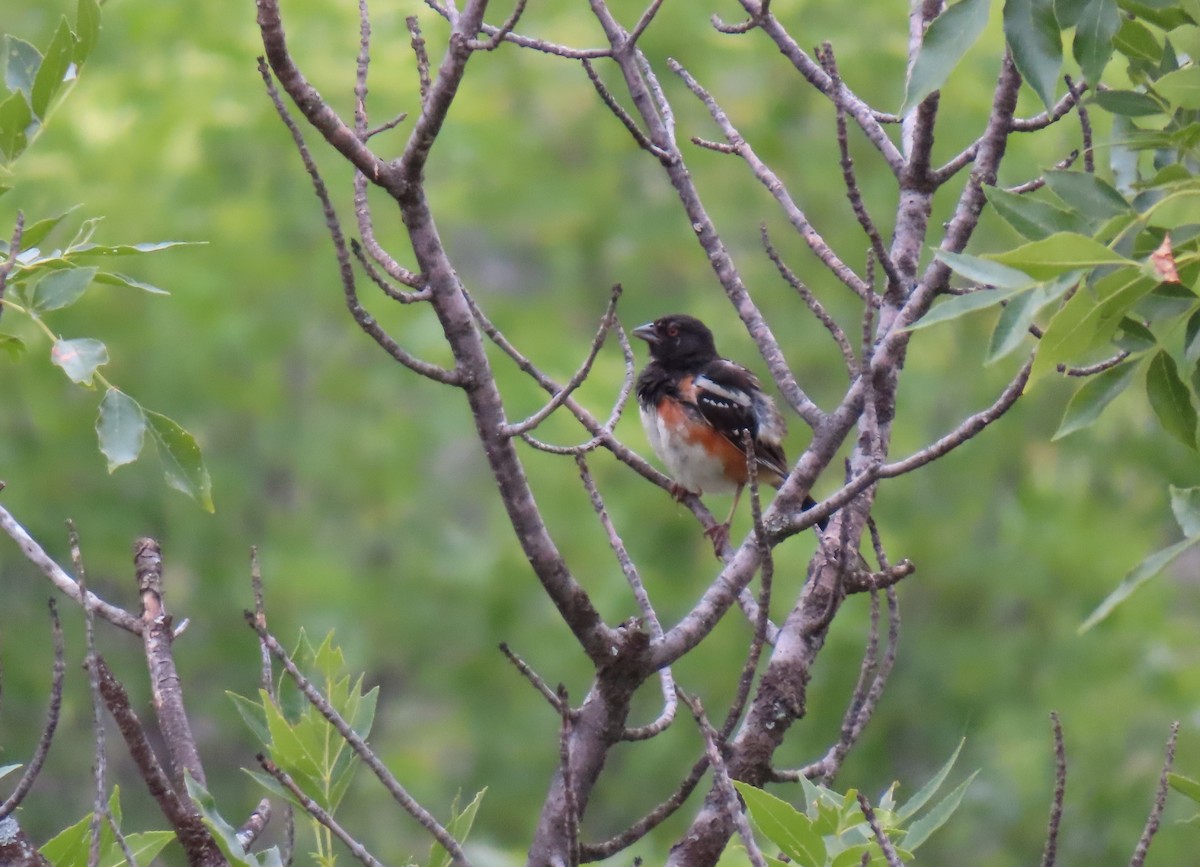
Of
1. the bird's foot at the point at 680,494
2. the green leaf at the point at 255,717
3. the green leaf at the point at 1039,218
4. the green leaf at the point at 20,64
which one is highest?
the green leaf at the point at 20,64

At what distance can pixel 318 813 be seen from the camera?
2.00 metres

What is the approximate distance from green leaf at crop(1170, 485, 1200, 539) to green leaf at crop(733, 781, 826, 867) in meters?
0.63

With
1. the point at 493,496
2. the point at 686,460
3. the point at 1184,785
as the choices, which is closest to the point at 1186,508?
the point at 1184,785

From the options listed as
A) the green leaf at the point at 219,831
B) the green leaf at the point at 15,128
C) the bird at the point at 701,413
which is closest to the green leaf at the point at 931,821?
the green leaf at the point at 219,831

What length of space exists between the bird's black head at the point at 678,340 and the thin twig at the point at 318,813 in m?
4.82

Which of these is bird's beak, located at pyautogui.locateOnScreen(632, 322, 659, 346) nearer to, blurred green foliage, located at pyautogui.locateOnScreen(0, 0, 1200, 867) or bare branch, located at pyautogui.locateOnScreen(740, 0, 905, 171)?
blurred green foliage, located at pyautogui.locateOnScreen(0, 0, 1200, 867)

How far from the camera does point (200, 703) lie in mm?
8898

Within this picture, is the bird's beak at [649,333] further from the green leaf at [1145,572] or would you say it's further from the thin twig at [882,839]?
the green leaf at [1145,572]

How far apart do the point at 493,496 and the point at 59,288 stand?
804cm

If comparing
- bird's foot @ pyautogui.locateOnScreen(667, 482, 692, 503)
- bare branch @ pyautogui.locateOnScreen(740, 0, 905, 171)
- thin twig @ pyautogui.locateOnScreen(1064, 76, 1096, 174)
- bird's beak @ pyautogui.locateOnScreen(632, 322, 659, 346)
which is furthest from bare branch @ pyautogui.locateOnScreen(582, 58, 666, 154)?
bird's beak @ pyautogui.locateOnScreen(632, 322, 659, 346)

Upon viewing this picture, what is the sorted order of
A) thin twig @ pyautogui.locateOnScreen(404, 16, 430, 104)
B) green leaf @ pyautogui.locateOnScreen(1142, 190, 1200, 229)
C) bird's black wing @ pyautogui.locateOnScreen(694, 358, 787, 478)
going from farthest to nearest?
bird's black wing @ pyautogui.locateOnScreen(694, 358, 787, 478) < thin twig @ pyautogui.locateOnScreen(404, 16, 430, 104) < green leaf @ pyautogui.locateOnScreen(1142, 190, 1200, 229)

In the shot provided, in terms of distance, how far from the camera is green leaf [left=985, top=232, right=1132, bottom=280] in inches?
62.3

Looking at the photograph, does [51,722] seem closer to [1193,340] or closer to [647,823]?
[647,823]

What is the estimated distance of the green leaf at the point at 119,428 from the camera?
2.29m
